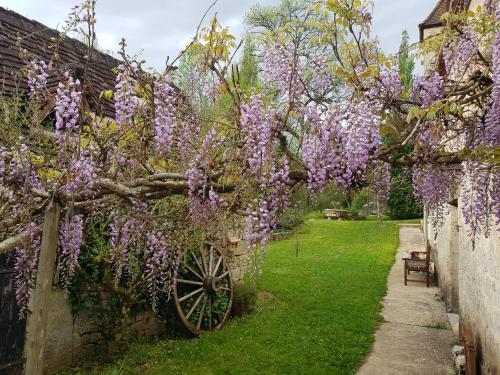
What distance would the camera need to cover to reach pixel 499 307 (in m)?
3.71

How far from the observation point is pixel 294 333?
642cm

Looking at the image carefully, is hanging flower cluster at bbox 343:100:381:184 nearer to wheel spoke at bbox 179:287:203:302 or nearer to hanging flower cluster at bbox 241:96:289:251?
hanging flower cluster at bbox 241:96:289:251

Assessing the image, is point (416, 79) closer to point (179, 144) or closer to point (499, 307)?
point (179, 144)

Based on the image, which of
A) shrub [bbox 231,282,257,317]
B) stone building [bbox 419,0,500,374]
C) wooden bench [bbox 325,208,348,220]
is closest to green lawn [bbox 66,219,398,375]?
shrub [bbox 231,282,257,317]

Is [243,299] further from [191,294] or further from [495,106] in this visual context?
[495,106]

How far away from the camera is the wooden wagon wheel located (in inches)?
247

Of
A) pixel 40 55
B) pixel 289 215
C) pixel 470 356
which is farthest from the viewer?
pixel 40 55

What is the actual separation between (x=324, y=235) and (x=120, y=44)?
1547 cm

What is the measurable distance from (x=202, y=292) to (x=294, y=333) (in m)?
1.46

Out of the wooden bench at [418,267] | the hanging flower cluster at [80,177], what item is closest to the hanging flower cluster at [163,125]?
the hanging flower cluster at [80,177]

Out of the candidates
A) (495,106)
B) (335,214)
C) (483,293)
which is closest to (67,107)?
(495,106)

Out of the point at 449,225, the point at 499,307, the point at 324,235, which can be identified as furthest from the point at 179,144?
the point at 324,235

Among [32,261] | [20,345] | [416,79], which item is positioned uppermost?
[416,79]

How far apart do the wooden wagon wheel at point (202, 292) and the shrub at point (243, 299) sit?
270mm
